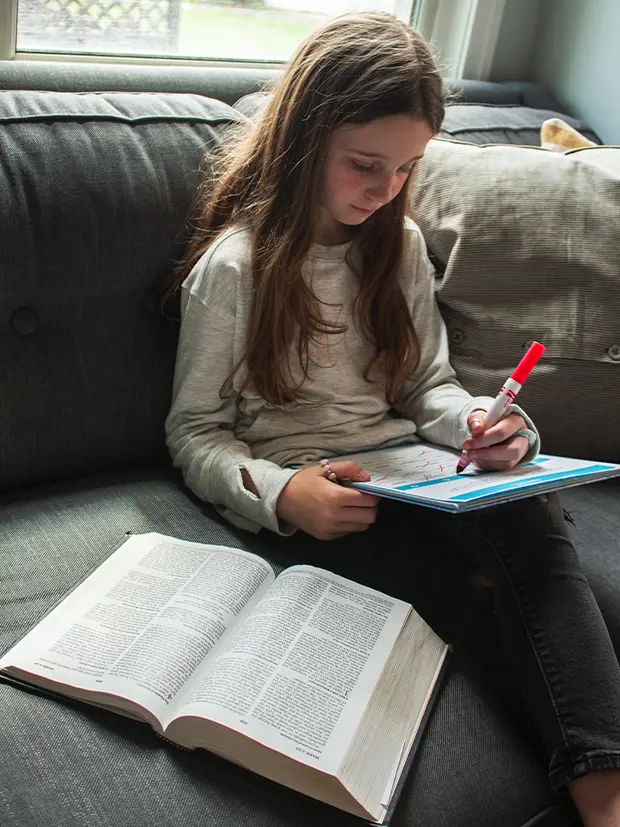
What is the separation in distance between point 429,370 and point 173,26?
97 centimetres

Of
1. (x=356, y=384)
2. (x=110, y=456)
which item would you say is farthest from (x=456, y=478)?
(x=110, y=456)

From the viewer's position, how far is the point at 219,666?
879 millimetres

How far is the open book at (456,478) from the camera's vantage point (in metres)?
0.93

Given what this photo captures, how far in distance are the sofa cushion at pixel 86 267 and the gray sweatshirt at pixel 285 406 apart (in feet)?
0.30

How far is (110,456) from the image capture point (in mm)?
1336

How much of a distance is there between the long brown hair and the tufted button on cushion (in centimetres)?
20

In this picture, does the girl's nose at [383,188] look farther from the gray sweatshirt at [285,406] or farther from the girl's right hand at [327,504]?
the girl's right hand at [327,504]

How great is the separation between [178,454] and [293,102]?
52cm

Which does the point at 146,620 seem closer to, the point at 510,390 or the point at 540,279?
the point at 510,390

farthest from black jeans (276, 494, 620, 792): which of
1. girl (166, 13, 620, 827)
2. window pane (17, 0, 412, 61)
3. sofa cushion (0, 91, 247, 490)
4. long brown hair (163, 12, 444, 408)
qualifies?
window pane (17, 0, 412, 61)

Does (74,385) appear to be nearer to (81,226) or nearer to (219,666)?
(81,226)

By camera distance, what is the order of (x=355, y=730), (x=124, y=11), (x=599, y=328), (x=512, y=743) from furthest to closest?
(x=124, y=11) < (x=599, y=328) < (x=512, y=743) < (x=355, y=730)

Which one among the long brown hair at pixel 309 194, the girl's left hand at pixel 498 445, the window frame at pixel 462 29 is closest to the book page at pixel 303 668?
the girl's left hand at pixel 498 445

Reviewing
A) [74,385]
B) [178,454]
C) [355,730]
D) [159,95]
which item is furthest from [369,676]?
[159,95]
